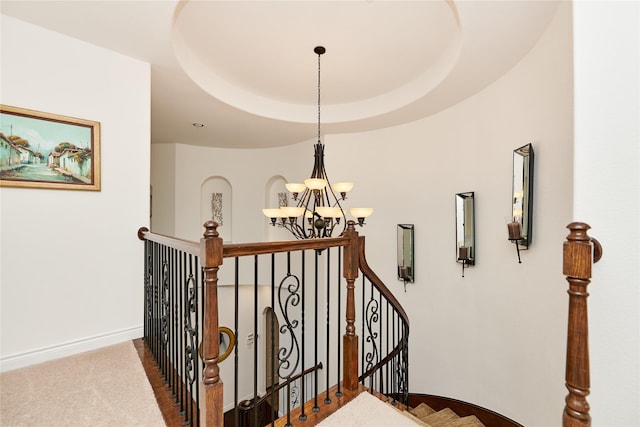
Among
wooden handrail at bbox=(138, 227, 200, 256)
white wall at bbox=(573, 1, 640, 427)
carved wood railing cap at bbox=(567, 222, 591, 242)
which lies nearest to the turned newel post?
carved wood railing cap at bbox=(567, 222, 591, 242)

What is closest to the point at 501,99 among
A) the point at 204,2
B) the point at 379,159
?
the point at 379,159

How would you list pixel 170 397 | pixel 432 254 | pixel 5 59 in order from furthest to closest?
1. pixel 432 254
2. pixel 5 59
3. pixel 170 397

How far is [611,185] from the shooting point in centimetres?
126

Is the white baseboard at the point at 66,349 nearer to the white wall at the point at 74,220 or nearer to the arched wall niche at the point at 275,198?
the white wall at the point at 74,220

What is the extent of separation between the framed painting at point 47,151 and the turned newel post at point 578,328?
280 centimetres

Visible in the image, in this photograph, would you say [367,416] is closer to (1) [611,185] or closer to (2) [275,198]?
(1) [611,185]

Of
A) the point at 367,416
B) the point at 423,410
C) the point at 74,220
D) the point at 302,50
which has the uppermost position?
the point at 302,50

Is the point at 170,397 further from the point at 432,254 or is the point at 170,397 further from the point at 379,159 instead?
the point at 379,159

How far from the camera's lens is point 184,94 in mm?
3141

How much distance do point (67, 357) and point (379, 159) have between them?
383cm

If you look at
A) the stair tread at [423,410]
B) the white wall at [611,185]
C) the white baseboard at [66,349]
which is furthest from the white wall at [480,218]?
the white baseboard at [66,349]

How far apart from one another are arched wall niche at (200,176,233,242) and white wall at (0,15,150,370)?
3145mm

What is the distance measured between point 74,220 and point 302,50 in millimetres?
2338

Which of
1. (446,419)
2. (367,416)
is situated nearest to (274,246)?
(367,416)
